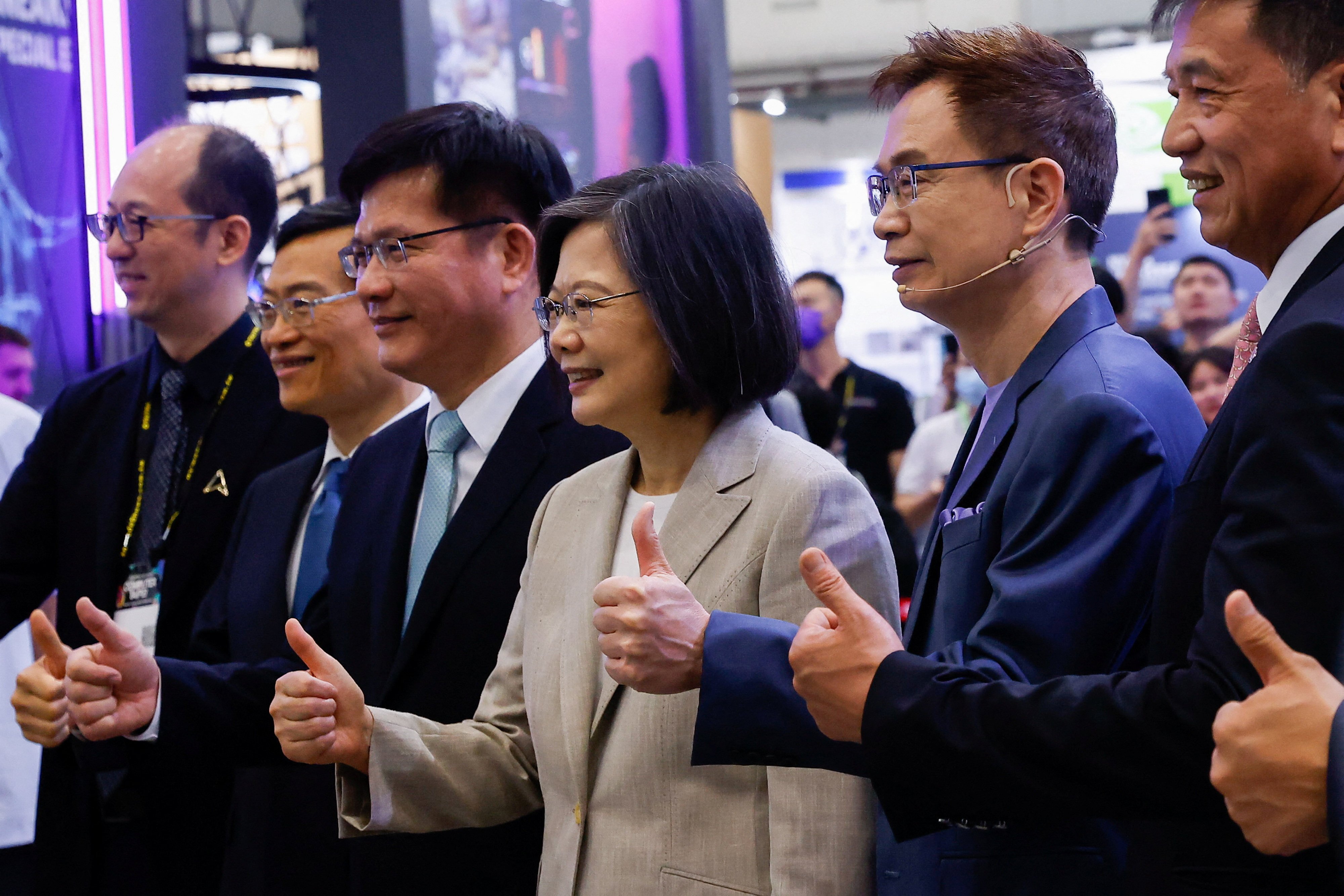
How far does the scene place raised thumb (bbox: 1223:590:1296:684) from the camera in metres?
1.16

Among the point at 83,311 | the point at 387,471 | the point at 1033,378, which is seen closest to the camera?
the point at 1033,378

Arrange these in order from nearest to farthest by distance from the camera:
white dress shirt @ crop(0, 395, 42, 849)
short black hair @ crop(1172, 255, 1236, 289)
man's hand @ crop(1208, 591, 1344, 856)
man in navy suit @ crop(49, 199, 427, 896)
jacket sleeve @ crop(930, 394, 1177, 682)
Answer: man's hand @ crop(1208, 591, 1344, 856), jacket sleeve @ crop(930, 394, 1177, 682), man in navy suit @ crop(49, 199, 427, 896), white dress shirt @ crop(0, 395, 42, 849), short black hair @ crop(1172, 255, 1236, 289)

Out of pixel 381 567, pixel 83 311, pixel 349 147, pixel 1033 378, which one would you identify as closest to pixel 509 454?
pixel 381 567

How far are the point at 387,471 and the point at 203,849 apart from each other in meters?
0.92

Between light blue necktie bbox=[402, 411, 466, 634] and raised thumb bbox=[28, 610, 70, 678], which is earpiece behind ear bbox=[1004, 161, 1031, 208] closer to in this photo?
light blue necktie bbox=[402, 411, 466, 634]

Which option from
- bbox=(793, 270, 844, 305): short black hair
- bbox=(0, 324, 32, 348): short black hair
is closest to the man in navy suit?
bbox=(0, 324, 32, 348): short black hair

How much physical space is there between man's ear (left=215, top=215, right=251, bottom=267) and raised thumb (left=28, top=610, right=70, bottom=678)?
48.7 inches

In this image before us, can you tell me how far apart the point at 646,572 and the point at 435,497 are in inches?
35.4

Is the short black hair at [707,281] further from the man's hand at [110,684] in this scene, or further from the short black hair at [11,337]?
the short black hair at [11,337]

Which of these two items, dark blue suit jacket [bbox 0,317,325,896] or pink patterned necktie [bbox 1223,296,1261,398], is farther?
dark blue suit jacket [bbox 0,317,325,896]

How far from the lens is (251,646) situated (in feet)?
8.91

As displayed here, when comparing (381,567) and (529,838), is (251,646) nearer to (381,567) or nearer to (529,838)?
(381,567)

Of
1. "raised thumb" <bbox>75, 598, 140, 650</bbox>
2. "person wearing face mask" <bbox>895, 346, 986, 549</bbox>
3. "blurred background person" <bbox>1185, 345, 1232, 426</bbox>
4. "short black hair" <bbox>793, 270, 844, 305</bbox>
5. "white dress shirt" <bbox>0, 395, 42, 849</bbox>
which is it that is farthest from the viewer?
"short black hair" <bbox>793, 270, 844, 305</bbox>

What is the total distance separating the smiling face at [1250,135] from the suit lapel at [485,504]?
48.8 inches
